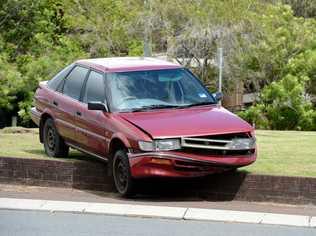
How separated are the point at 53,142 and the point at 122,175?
7.90ft

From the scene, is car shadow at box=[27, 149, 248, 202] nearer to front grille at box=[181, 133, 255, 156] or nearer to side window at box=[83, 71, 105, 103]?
front grille at box=[181, 133, 255, 156]

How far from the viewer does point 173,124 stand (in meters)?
10.8

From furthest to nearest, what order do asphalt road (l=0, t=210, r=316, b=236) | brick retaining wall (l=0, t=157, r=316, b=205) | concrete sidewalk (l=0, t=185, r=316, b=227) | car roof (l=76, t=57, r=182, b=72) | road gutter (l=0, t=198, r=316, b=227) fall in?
car roof (l=76, t=57, r=182, b=72) < brick retaining wall (l=0, t=157, r=316, b=205) < concrete sidewalk (l=0, t=185, r=316, b=227) < road gutter (l=0, t=198, r=316, b=227) < asphalt road (l=0, t=210, r=316, b=236)

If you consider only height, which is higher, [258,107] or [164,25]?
[164,25]

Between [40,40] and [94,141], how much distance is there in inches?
907

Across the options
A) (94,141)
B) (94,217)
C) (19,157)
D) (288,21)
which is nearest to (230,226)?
(94,217)

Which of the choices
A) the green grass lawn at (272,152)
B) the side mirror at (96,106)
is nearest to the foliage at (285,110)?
the green grass lawn at (272,152)

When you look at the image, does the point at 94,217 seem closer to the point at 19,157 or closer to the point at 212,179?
the point at 212,179

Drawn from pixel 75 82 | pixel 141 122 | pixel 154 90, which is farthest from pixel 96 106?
pixel 75 82

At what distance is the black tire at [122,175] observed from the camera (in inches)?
429

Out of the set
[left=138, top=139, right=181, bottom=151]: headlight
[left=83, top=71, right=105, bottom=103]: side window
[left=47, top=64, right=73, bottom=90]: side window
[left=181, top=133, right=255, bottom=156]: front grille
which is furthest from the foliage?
[left=138, top=139, right=181, bottom=151]: headlight

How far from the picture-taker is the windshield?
11492mm

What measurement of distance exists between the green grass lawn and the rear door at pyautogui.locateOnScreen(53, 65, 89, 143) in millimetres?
580

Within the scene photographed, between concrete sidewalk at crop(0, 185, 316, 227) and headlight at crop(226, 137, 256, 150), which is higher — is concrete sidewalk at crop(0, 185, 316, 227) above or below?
below
